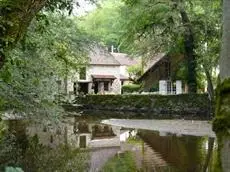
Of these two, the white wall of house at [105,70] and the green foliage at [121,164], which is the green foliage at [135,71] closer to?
the white wall of house at [105,70]

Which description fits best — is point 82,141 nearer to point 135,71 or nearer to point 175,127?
point 175,127

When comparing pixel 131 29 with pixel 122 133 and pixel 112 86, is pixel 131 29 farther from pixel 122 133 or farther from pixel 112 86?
pixel 112 86

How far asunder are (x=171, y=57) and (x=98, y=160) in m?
34.2

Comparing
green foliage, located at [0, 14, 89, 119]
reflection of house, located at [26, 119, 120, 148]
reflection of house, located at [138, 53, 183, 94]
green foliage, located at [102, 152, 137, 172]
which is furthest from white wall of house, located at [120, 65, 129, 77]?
green foliage, located at [0, 14, 89, 119]

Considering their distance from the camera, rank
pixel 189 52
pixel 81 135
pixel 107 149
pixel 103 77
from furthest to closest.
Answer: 1. pixel 103 77
2. pixel 189 52
3. pixel 81 135
4. pixel 107 149

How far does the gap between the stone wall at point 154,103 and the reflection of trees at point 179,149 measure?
14.5m

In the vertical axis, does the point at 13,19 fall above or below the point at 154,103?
above

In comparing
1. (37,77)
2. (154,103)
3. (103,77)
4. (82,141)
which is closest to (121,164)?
(37,77)

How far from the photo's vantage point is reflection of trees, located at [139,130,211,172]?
43.7 ft

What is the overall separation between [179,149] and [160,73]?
1310 inches

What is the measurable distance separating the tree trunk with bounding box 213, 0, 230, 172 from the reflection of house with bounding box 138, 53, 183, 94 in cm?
4281

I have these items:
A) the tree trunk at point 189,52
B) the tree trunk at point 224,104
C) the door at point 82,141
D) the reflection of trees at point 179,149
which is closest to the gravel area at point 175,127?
the reflection of trees at point 179,149

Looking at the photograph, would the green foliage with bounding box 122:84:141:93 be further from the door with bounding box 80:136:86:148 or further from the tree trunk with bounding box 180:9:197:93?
the door with bounding box 80:136:86:148

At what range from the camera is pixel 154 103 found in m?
39.0
